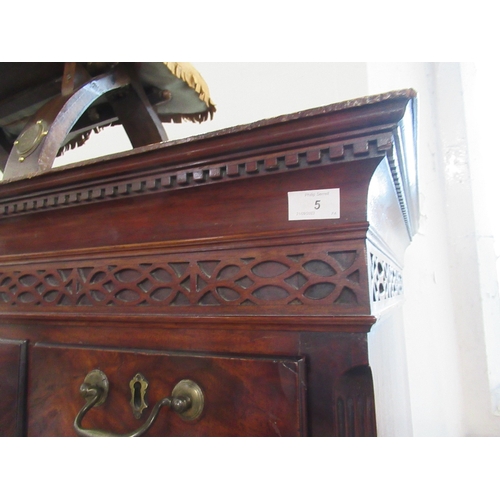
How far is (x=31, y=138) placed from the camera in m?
0.56

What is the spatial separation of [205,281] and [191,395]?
0.11 m

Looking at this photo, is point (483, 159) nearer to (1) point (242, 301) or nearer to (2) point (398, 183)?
(2) point (398, 183)

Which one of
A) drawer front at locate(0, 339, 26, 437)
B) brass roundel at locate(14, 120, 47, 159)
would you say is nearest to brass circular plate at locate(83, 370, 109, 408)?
drawer front at locate(0, 339, 26, 437)

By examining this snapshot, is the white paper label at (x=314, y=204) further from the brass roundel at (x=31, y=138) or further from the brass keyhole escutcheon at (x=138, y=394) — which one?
the brass roundel at (x=31, y=138)

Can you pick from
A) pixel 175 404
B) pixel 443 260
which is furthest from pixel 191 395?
pixel 443 260

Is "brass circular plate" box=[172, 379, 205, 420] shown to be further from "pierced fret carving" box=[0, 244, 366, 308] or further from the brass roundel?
the brass roundel

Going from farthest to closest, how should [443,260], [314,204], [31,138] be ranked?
[443,260] < [31,138] < [314,204]

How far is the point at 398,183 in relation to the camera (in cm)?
41

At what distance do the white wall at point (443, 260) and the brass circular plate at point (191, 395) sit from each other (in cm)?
70

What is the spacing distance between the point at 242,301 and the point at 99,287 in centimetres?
19

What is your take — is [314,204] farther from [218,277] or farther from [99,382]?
[99,382]

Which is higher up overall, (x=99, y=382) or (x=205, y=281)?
(x=205, y=281)

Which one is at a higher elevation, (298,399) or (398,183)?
(398,183)
